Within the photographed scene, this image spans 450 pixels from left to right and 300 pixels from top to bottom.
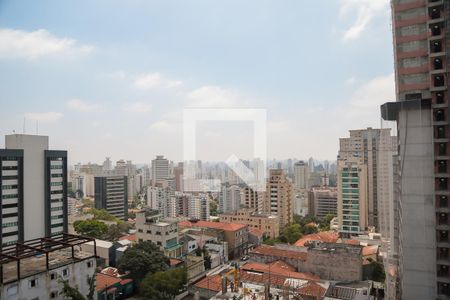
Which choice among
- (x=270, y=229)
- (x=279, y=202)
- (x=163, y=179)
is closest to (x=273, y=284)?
(x=270, y=229)

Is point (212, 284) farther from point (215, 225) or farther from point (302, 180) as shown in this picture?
point (302, 180)

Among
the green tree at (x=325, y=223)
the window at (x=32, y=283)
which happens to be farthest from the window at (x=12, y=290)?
the green tree at (x=325, y=223)

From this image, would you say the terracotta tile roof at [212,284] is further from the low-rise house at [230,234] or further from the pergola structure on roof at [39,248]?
the low-rise house at [230,234]

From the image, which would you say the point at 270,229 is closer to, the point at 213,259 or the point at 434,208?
the point at 213,259

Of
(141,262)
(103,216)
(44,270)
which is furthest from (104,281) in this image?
(103,216)

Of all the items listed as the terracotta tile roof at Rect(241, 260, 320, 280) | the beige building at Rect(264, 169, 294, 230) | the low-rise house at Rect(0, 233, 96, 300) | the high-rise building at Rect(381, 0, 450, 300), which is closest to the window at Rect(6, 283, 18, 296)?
the low-rise house at Rect(0, 233, 96, 300)
